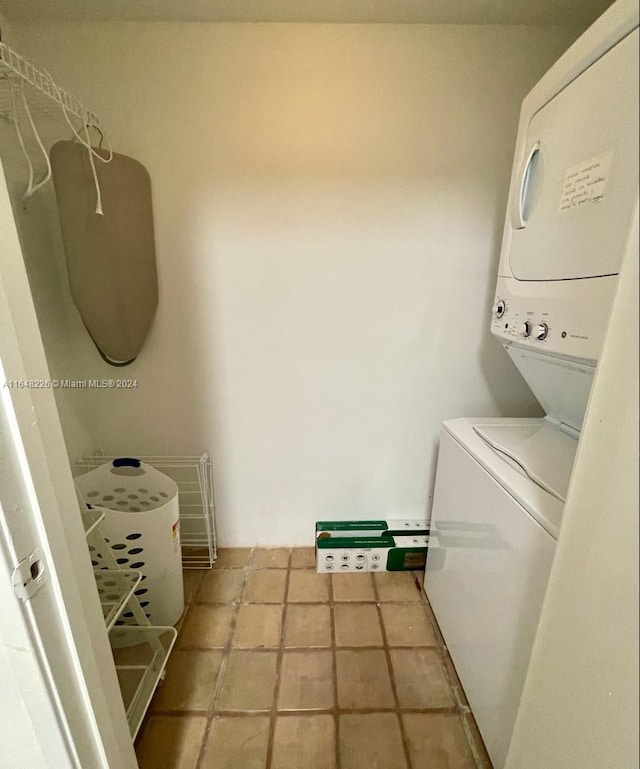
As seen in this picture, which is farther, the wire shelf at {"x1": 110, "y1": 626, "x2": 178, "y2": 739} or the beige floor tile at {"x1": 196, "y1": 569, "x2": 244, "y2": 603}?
the beige floor tile at {"x1": 196, "y1": 569, "x2": 244, "y2": 603}

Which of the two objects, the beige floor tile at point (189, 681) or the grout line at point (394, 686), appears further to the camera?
the beige floor tile at point (189, 681)

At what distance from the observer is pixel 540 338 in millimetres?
915

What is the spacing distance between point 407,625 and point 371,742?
0.42 meters

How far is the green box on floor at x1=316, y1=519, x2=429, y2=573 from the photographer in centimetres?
162

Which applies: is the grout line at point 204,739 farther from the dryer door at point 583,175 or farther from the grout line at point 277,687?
the dryer door at point 583,175

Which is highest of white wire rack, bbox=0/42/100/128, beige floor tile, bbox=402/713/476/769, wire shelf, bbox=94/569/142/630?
white wire rack, bbox=0/42/100/128

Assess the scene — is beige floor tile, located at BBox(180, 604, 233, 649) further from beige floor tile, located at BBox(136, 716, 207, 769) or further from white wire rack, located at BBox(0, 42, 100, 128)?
white wire rack, located at BBox(0, 42, 100, 128)

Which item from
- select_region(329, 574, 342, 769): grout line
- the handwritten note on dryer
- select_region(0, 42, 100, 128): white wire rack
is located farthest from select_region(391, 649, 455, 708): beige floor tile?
select_region(0, 42, 100, 128): white wire rack

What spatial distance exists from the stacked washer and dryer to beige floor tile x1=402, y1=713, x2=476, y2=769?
9 centimetres

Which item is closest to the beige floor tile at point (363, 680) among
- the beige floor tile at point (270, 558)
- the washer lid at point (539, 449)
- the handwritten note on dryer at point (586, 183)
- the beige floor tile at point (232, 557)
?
the beige floor tile at point (270, 558)

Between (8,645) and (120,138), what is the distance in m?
1.54

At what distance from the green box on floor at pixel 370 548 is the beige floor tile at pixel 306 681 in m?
0.38

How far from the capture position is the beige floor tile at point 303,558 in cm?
168

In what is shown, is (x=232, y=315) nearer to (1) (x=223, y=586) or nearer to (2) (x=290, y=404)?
(2) (x=290, y=404)
